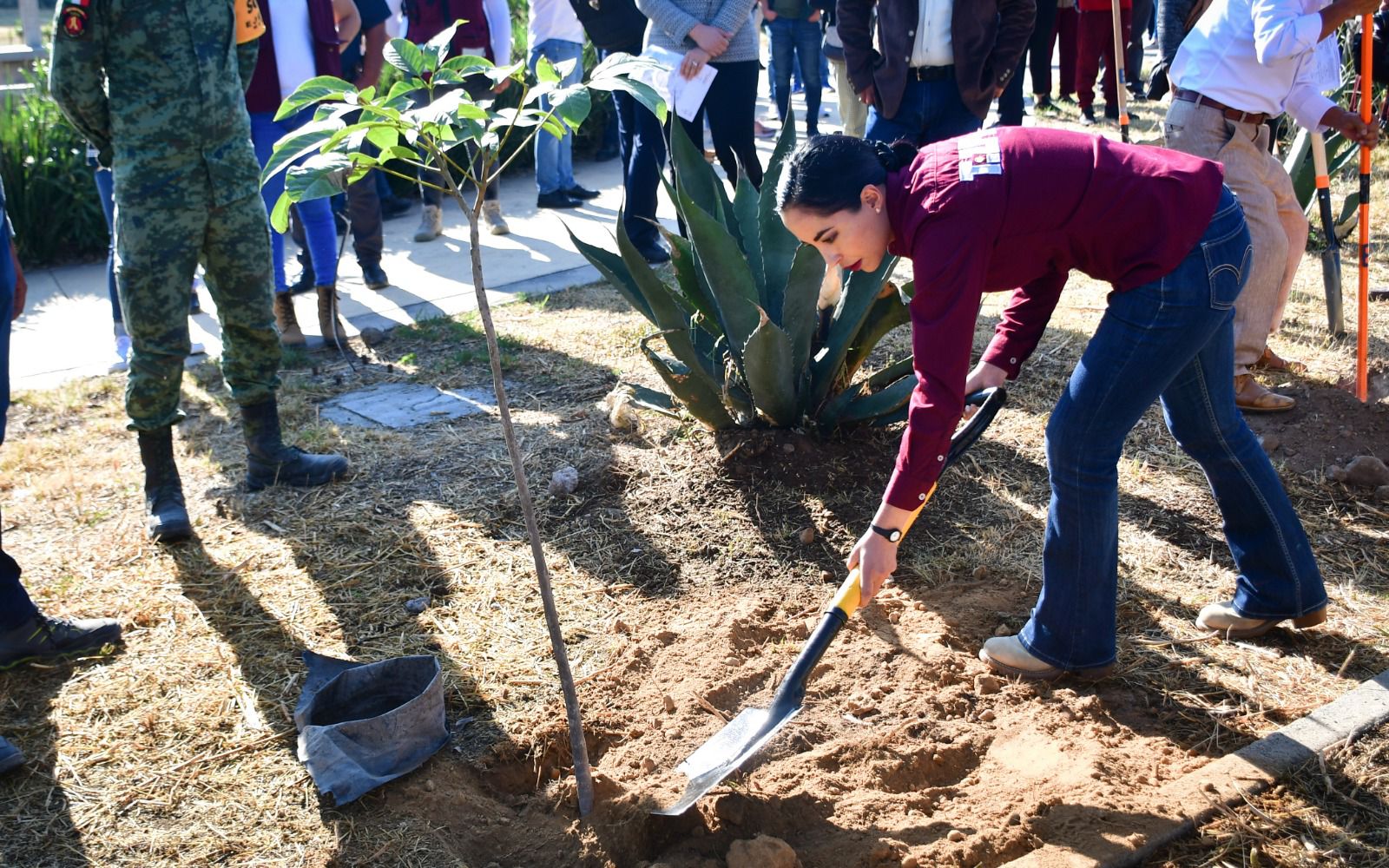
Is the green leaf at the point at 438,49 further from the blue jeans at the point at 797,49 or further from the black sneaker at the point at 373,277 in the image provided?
the blue jeans at the point at 797,49

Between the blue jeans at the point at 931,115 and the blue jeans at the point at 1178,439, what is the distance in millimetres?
2267

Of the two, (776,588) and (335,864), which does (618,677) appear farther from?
(335,864)

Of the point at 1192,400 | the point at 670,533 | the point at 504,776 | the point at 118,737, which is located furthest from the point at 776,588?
the point at 118,737

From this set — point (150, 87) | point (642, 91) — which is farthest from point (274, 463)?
point (642, 91)

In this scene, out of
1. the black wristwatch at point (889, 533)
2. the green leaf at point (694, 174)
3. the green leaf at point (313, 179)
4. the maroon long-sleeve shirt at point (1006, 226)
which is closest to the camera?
the green leaf at point (313, 179)

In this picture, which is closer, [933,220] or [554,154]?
[933,220]

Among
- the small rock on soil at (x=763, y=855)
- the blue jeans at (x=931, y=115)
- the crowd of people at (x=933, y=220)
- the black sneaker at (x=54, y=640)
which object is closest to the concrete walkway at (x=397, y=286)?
the crowd of people at (x=933, y=220)

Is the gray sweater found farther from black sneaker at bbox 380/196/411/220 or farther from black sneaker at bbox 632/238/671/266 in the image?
black sneaker at bbox 380/196/411/220

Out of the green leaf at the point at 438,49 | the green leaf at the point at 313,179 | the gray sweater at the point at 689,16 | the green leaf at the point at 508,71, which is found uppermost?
the gray sweater at the point at 689,16

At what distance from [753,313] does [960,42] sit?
166 centimetres

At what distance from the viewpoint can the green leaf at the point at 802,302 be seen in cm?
362

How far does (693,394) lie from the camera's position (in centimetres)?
384

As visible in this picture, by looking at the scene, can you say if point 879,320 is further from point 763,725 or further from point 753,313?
point 763,725

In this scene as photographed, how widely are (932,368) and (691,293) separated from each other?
1.78 meters
